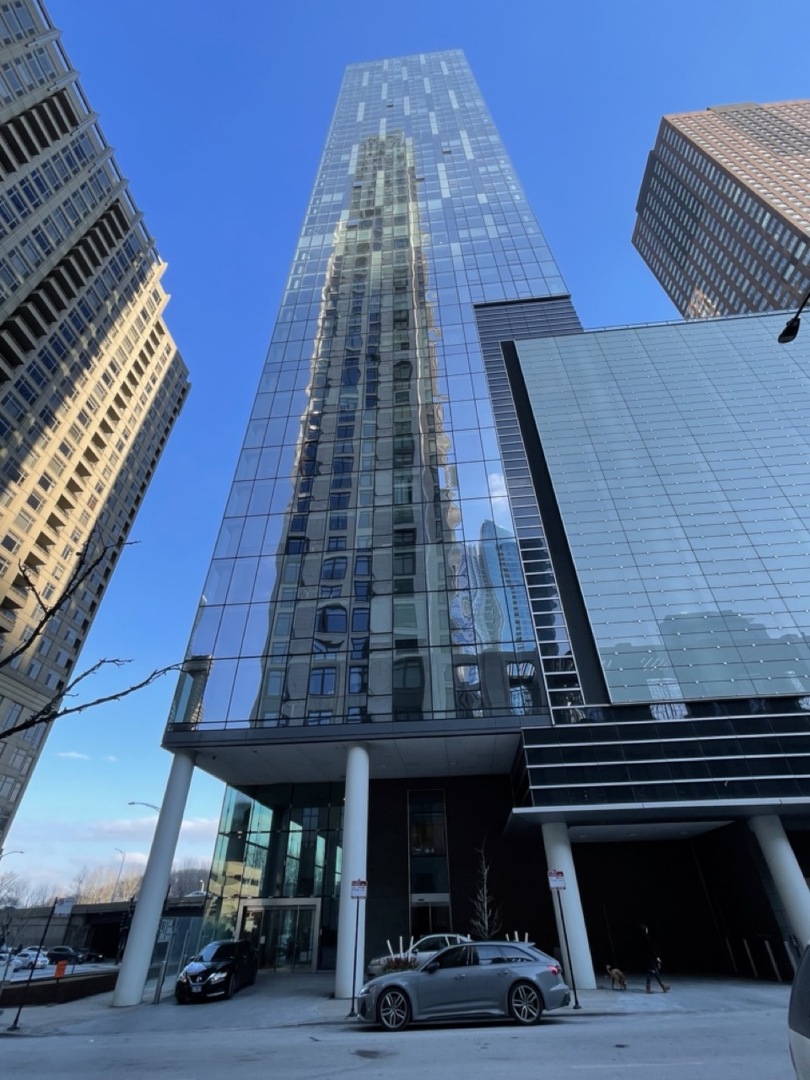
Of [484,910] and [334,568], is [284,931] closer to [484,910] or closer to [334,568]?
[484,910]

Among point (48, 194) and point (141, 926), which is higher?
point (48, 194)

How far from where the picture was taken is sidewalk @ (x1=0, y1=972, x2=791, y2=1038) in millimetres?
13055

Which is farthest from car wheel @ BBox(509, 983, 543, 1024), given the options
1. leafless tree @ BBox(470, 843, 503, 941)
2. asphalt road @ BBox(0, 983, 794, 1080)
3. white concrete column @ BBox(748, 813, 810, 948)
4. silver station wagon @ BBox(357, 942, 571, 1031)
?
white concrete column @ BBox(748, 813, 810, 948)

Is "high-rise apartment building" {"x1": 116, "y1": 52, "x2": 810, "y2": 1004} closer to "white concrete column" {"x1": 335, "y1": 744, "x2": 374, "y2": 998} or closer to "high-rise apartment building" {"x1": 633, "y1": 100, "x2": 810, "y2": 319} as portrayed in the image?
"white concrete column" {"x1": 335, "y1": 744, "x2": 374, "y2": 998}

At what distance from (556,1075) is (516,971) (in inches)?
174

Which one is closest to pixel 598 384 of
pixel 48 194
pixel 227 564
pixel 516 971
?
pixel 227 564

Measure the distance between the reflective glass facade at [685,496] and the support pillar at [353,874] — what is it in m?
14.5

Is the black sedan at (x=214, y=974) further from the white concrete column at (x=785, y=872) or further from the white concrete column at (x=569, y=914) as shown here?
the white concrete column at (x=785, y=872)

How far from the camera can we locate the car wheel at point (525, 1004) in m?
10.9

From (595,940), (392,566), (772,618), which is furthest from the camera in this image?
(772,618)

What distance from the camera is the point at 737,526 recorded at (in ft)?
113

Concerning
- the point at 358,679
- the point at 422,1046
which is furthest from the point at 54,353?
the point at 422,1046

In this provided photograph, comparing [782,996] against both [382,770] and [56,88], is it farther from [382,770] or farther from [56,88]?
[56,88]

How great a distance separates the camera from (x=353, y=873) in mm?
19484
